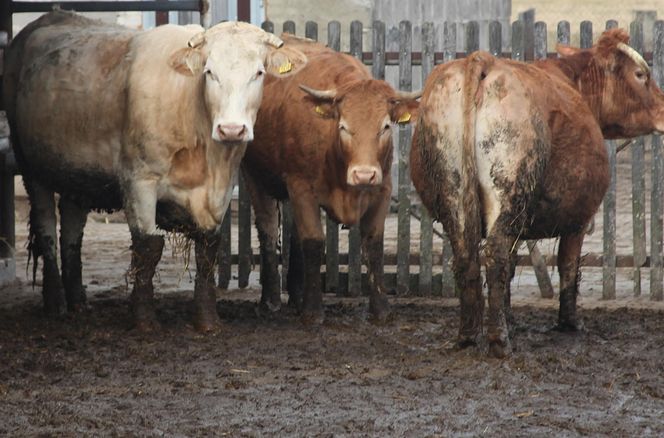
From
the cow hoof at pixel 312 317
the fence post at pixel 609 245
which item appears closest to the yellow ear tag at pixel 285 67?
the cow hoof at pixel 312 317

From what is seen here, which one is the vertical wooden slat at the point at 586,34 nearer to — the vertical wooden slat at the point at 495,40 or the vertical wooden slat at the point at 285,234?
the vertical wooden slat at the point at 495,40

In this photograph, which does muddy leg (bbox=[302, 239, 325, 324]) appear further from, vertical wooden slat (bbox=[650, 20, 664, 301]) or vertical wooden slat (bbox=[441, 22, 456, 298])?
vertical wooden slat (bbox=[650, 20, 664, 301])

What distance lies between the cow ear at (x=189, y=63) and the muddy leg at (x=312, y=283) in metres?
1.46

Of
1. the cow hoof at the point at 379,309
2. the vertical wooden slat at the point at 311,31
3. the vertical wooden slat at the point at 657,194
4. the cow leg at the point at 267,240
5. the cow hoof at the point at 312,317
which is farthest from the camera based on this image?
the vertical wooden slat at the point at 311,31

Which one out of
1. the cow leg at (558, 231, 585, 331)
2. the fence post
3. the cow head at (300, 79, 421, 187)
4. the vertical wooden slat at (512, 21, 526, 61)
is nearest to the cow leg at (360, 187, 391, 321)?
the cow head at (300, 79, 421, 187)

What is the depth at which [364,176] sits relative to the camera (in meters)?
9.17

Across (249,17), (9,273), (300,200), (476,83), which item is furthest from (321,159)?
(249,17)

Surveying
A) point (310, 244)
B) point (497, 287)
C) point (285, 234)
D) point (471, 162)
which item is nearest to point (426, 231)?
point (285, 234)

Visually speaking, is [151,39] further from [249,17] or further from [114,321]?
[249,17]

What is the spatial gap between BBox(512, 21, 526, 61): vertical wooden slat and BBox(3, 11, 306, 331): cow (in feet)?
7.97

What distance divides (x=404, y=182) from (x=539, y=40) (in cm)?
159

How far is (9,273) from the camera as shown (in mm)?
12164

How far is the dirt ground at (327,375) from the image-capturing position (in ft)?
21.5

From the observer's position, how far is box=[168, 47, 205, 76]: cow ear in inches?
368
